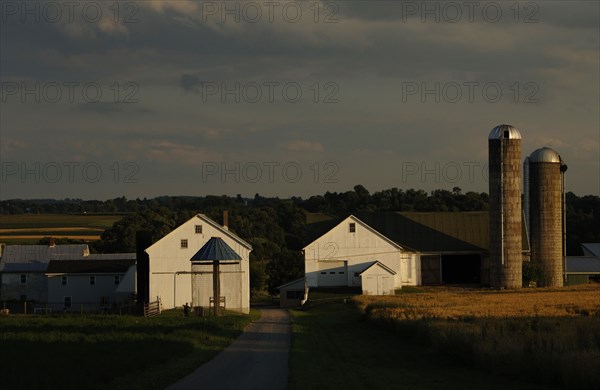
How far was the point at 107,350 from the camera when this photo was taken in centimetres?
3259

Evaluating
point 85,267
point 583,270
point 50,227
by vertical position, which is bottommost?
point 583,270

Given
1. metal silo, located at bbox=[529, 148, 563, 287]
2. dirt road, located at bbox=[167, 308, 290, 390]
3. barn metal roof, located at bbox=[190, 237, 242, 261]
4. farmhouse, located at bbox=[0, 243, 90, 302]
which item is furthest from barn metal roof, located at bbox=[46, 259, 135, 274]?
dirt road, located at bbox=[167, 308, 290, 390]

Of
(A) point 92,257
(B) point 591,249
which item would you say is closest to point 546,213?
(B) point 591,249

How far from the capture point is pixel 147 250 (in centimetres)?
6316

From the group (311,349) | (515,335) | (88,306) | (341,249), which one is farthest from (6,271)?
(515,335)

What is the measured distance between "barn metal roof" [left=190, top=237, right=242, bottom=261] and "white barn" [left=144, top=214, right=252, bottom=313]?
389cm

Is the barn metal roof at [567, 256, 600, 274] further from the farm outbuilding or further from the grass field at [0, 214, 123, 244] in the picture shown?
the grass field at [0, 214, 123, 244]

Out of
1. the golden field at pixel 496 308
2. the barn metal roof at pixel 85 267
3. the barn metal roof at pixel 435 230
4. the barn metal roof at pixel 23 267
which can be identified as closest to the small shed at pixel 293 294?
the golden field at pixel 496 308

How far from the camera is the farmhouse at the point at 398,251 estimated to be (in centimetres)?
7962

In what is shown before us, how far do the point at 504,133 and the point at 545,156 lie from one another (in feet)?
25.0

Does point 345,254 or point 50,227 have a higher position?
point 50,227

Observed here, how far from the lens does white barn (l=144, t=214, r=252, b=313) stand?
63.0 metres

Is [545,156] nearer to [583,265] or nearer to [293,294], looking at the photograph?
[583,265]

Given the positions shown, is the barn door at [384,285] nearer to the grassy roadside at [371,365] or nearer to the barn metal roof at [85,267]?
the barn metal roof at [85,267]
